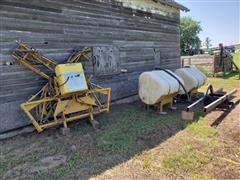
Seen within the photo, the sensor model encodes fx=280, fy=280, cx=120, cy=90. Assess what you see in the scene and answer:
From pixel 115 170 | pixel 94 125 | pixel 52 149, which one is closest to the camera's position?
pixel 115 170

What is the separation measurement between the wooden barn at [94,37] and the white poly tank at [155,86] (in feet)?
3.80

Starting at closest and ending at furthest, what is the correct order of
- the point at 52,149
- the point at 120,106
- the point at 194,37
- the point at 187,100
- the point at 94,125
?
the point at 52,149 → the point at 94,125 → the point at 120,106 → the point at 187,100 → the point at 194,37

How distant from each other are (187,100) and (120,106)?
2429 millimetres

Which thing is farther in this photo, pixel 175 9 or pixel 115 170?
pixel 175 9

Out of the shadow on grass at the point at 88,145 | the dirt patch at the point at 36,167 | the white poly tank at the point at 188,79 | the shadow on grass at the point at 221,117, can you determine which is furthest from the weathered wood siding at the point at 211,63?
the dirt patch at the point at 36,167

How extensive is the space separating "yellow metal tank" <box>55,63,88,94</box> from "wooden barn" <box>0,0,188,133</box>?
0.68 meters

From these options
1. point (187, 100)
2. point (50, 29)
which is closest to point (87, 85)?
point (50, 29)

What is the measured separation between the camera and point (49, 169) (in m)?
4.23

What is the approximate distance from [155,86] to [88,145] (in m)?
2.76

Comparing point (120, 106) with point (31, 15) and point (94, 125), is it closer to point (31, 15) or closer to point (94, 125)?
point (94, 125)

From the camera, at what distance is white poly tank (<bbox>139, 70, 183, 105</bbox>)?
23.6 ft

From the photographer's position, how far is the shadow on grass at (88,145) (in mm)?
4227

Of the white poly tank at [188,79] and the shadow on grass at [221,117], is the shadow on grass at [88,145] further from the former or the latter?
the white poly tank at [188,79]

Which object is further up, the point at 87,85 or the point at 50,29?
the point at 50,29
